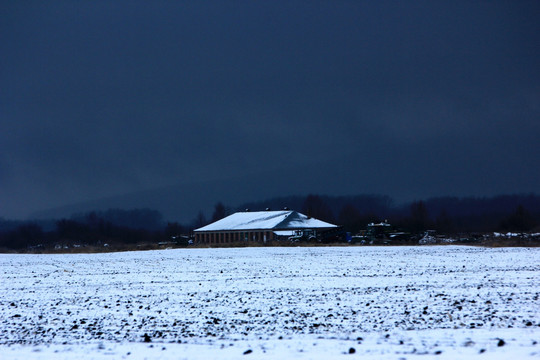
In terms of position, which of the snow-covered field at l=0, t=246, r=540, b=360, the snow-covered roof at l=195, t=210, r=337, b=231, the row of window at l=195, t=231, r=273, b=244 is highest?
the snow-covered roof at l=195, t=210, r=337, b=231

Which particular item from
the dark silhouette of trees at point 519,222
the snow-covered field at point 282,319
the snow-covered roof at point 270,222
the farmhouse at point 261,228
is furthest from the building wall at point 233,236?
the snow-covered field at point 282,319

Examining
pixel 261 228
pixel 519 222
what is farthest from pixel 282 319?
pixel 519 222

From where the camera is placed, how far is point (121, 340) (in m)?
11.9

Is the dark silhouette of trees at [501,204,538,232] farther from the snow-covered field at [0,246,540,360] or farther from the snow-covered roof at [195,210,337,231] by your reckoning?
the snow-covered field at [0,246,540,360]

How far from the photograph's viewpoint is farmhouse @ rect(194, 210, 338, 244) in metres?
106

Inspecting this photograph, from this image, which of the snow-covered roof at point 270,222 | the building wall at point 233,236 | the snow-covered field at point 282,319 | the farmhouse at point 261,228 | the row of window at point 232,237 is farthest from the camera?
the snow-covered roof at point 270,222

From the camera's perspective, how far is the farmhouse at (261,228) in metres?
106

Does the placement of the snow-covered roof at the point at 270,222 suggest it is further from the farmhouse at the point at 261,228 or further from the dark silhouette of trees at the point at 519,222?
the dark silhouette of trees at the point at 519,222

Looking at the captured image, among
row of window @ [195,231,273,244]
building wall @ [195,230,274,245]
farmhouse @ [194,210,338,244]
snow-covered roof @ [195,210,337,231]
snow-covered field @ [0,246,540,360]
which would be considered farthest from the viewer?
snow-covered roof @ [195,210,337,231]

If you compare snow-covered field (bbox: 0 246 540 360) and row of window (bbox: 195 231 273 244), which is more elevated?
row of window (bbox: 195 231 273 244)

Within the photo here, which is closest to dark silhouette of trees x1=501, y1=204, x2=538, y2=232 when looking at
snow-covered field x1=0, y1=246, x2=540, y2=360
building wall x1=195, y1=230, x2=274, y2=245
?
building wall x1=195, y1=230, x2=274, y2=245

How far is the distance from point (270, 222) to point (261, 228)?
330 cm

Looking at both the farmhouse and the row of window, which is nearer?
the farmhouse

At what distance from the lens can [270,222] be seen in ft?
366
